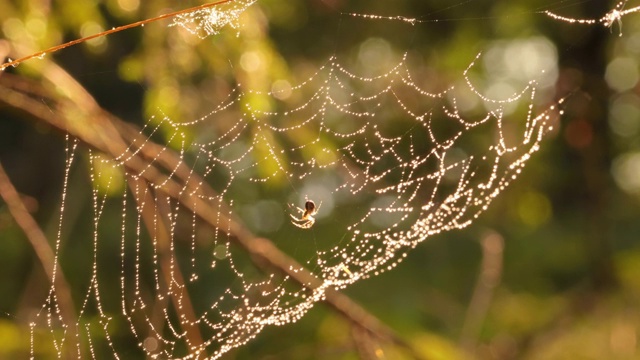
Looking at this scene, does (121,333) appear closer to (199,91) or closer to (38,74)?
(199,91)

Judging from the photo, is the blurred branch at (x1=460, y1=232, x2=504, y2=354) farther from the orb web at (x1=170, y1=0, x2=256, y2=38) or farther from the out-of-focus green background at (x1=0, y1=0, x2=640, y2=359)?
the orb web at (x1=170, y1=0, x2=256, y2=38)

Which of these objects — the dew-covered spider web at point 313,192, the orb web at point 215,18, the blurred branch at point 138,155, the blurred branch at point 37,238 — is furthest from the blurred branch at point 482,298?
the blurred branch at point 37,238

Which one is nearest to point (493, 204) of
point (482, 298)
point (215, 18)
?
point (482, 298)

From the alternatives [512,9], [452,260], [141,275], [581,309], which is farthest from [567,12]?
[141,275]

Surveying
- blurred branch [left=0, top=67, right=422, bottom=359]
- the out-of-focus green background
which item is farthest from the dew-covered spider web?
blurred branch [left=0, top=67, right=422, bottom=359]

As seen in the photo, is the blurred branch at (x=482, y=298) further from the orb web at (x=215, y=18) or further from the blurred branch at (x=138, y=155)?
the orb web at (x=215, y=18)

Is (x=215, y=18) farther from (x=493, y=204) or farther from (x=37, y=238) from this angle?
(x=493, y=204)

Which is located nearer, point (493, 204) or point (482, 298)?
point (482, 298)
